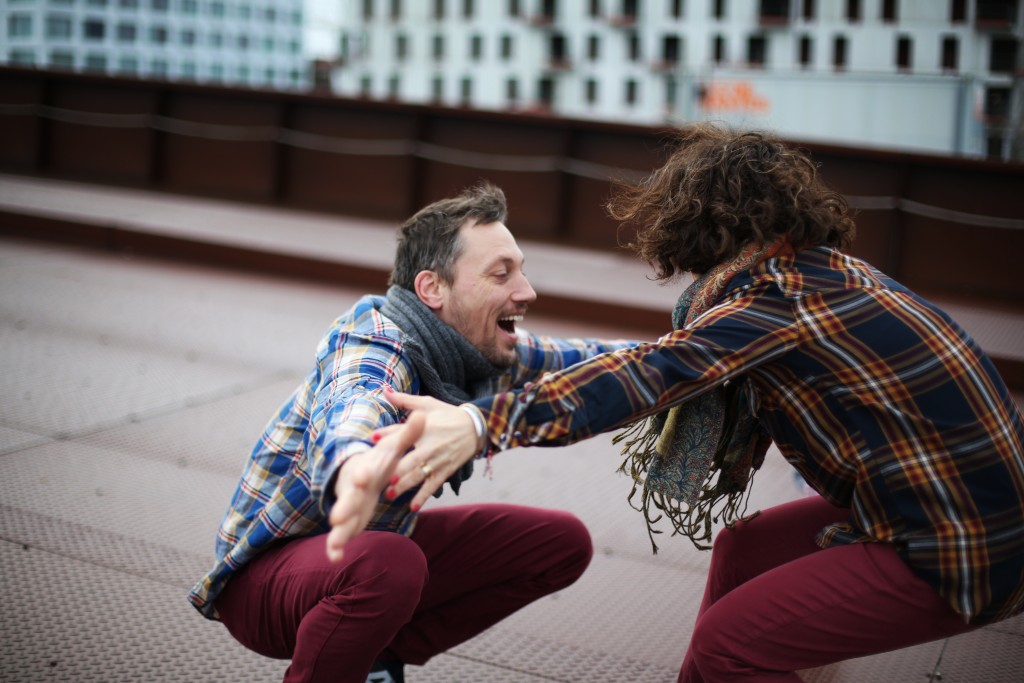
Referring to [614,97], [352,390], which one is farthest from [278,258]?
[614,97]

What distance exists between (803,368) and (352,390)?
994mm

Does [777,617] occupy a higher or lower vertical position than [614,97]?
lower

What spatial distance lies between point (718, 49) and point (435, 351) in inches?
3003

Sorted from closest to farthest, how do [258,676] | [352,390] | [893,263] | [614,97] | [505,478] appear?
[352,390], [258,676], [505,478], [893,263], [614,97]

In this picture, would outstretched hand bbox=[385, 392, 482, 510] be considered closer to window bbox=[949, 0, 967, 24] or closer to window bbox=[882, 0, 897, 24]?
window bbox=[949, 0, 967, 24]

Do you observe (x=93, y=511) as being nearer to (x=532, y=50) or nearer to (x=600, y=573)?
(x=600, y=573)

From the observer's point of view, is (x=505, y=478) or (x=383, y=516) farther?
(x=505, y=478)

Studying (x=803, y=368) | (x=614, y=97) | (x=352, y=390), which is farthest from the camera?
(x=614, y=97)

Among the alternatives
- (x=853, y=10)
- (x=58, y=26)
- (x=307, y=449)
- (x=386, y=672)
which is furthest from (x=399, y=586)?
(x=58, y=26)

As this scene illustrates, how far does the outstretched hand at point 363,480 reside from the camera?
1.97 meters

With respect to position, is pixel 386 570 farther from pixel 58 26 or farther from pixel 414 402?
pixel 58 26

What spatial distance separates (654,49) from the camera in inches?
3063

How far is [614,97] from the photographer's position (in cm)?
8156

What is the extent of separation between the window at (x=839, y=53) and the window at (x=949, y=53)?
8494 mm
